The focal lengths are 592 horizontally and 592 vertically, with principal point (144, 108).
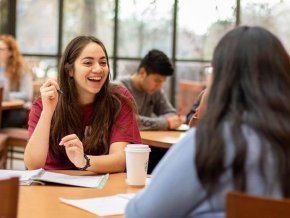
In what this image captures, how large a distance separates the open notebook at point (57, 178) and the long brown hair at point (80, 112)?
0.25 metres

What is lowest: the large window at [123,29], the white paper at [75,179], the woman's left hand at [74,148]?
the white paper at [75,179]

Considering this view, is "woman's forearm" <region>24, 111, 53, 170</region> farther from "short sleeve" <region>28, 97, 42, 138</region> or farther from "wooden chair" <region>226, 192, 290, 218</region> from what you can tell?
"wooden chair" <region>226, 192, 290, 218</region>

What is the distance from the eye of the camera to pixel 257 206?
1.20 metres

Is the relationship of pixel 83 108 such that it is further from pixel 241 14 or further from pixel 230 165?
pixel 241 14

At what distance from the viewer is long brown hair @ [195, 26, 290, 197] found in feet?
4.34

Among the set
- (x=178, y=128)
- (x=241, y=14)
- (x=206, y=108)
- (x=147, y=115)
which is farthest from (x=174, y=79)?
(x=206, y=108)

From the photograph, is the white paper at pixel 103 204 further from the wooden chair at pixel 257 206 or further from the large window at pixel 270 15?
the large window at pixel 270 15

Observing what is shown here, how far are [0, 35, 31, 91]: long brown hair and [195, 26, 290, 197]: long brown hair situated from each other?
4667mm

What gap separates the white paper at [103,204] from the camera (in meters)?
1.77

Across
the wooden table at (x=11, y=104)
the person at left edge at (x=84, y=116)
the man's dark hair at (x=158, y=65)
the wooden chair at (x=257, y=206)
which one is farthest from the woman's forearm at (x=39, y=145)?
the wooden table at (x=11, y=104)

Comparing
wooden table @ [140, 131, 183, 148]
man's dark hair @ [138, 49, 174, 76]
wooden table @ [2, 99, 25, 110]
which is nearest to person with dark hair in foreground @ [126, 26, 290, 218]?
wooden table @ [140, 131, 183, 148]

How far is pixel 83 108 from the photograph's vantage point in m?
2.65

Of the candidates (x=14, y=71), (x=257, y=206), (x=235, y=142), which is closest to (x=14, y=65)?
Result: (x=14, y=71)

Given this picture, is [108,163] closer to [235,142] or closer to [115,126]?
[115,126]
